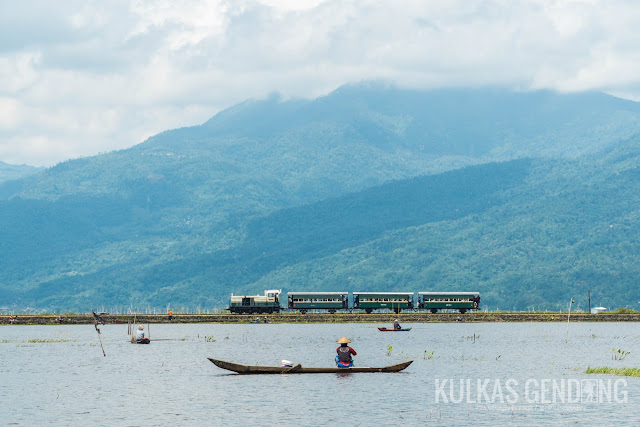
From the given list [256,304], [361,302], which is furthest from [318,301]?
[256,304]

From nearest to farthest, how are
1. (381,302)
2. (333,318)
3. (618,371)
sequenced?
(618,371) → (333,318) → (381,302)

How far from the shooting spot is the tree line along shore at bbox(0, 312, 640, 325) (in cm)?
15012

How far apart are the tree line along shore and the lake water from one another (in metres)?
52.2

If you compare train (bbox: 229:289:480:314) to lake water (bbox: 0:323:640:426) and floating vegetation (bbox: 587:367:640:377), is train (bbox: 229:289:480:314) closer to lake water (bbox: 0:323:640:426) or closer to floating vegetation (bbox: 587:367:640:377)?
lake water (bbox: 0:323:640:426)

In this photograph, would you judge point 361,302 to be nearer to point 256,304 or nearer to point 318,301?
point 318,301

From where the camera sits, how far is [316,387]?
197 ft

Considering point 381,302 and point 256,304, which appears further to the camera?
point 256,304

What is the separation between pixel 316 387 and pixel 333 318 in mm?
95170

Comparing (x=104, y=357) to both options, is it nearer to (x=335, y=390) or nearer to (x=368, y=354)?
(x=368, y=354)

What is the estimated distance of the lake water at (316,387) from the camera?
163 ft

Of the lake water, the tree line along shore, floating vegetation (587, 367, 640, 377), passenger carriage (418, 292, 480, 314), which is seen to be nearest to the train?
passenger carriage (418, 292, 480, 314)

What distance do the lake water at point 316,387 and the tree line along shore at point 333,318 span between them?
2055 inches

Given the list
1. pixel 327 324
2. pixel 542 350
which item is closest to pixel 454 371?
pixel 542 350

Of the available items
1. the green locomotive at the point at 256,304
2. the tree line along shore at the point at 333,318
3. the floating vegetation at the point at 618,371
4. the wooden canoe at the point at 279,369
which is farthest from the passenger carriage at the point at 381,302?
the wooden canoe at the point at 279,369
